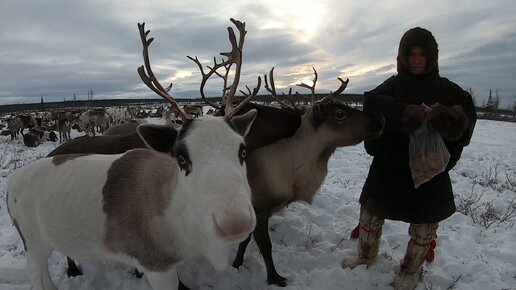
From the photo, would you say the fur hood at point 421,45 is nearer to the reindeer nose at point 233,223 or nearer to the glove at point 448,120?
the glove at point 448,120

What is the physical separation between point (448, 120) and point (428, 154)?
0.99 ft

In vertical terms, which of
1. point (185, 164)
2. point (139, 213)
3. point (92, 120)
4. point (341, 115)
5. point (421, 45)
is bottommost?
point (92, 120)

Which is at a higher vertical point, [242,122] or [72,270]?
[242,122]

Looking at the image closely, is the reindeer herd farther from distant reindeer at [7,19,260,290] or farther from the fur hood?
the fur hood

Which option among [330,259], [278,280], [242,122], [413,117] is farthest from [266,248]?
[413,117]

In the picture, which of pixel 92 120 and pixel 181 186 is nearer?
pixel 181 186

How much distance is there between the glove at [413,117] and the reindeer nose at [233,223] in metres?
1.62

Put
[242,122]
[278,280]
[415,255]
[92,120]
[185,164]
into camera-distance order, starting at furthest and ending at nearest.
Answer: [92,120]
[278,280]
[415,255]
[242,122]
[185,164]

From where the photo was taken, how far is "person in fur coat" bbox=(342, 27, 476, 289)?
2717 mm

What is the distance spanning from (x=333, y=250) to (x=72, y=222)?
2758mm

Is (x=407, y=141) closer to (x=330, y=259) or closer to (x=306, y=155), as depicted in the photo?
(x=306, y=155)

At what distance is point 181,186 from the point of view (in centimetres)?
228

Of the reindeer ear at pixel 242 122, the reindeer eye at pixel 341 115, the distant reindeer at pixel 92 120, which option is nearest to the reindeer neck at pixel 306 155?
the reindeer eye at pixel 341 115

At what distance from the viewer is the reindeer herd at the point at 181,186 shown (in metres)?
1.97
